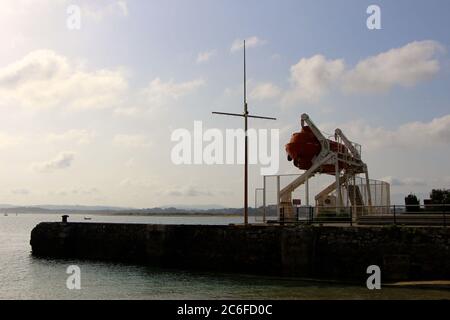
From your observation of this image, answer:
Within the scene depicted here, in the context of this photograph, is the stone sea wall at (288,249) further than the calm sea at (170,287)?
Yes

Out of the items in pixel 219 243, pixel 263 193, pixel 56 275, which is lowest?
pixel 56 275

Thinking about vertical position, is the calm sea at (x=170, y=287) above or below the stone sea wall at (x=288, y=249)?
below

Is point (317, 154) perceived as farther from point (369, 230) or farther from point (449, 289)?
point (449, 289)

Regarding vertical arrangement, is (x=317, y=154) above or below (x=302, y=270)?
above

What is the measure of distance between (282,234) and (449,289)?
8.23 meters

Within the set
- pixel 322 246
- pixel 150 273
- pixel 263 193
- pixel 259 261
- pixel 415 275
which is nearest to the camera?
pixel 415 275

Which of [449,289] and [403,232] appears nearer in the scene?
[449,289]

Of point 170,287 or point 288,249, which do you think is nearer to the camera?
point 170,287

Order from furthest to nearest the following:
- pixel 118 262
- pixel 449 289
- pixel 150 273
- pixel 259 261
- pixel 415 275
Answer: pixel 118 262 → pixel 150 273 → pixel 259 261 → pixel 415 275 → pixel 449 289

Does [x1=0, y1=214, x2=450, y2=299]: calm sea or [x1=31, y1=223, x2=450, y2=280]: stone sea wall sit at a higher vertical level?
[x1=31, y1=223, x2=450, y2=280]: stone sea wall

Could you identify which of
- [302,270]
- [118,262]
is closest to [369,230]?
[302,270]

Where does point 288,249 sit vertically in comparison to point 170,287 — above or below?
above

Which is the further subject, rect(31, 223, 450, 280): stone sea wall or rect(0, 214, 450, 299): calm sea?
rect(31, 223, 450, 280): stone sea wall

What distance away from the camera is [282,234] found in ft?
84.2
